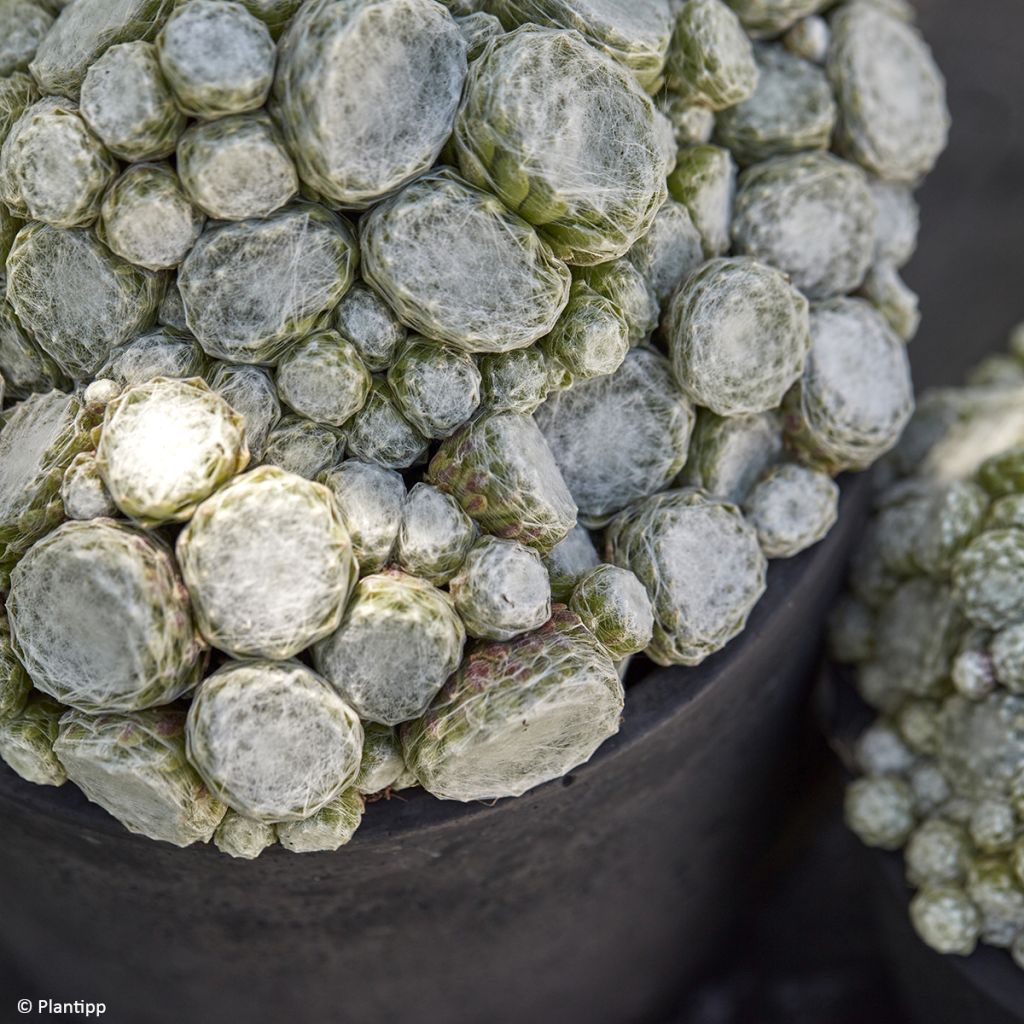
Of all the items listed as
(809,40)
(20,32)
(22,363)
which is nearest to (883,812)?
(809,40)

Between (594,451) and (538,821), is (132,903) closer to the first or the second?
(538,821)

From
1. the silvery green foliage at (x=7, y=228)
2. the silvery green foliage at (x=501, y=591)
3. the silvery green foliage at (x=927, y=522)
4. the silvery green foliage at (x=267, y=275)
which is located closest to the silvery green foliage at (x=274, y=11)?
the silvery green foliage at (x=267, y=275)

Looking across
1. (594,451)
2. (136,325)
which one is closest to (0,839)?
(136,325)

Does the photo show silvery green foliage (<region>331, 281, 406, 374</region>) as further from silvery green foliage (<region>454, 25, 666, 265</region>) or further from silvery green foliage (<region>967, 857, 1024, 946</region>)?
silvery green foliage (<region>967, 857, 1024, 946</region>)

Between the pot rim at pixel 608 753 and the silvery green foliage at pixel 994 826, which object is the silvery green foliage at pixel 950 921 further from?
the pot rim at pixel 608 753

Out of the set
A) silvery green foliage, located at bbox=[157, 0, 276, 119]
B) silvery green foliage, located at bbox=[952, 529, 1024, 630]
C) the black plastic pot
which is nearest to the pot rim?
the black plastic pot

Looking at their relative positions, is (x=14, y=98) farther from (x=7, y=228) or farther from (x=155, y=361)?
(x=155, y=361)
